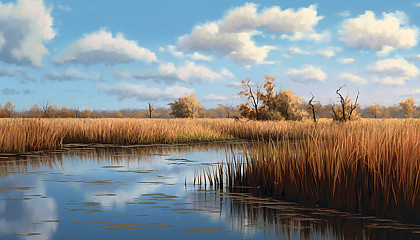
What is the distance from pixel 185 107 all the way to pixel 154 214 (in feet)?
246

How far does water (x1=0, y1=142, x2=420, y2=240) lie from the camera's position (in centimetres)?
583

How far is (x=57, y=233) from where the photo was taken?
5867 millimetres

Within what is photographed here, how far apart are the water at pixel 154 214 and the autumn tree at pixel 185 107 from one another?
6969cm

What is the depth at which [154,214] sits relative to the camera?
6848mm

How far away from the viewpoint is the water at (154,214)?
5828 millimetres

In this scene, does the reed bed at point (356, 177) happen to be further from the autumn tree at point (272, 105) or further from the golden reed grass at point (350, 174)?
the autumn tree at point (272, 105)

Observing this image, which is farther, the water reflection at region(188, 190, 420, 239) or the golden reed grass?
the golden reed grass

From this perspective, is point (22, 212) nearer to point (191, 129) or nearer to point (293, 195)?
point (293, 195)

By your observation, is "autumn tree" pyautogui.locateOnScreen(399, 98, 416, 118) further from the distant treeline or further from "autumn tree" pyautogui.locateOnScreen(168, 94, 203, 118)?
"autumn tree" pyautogui.locateOnScreen(168, 94, 203, 118)

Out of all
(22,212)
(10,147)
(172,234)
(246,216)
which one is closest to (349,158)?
(246,216)

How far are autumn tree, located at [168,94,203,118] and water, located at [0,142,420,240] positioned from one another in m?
69.7

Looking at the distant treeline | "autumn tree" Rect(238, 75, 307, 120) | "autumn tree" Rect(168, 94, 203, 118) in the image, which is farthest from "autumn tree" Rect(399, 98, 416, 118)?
"autumn tree" Rect(238, 75, 307, 120)

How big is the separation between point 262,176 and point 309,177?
3.84 ft

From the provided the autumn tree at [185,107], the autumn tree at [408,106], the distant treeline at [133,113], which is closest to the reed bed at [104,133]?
the distant treeline at [133,113]
